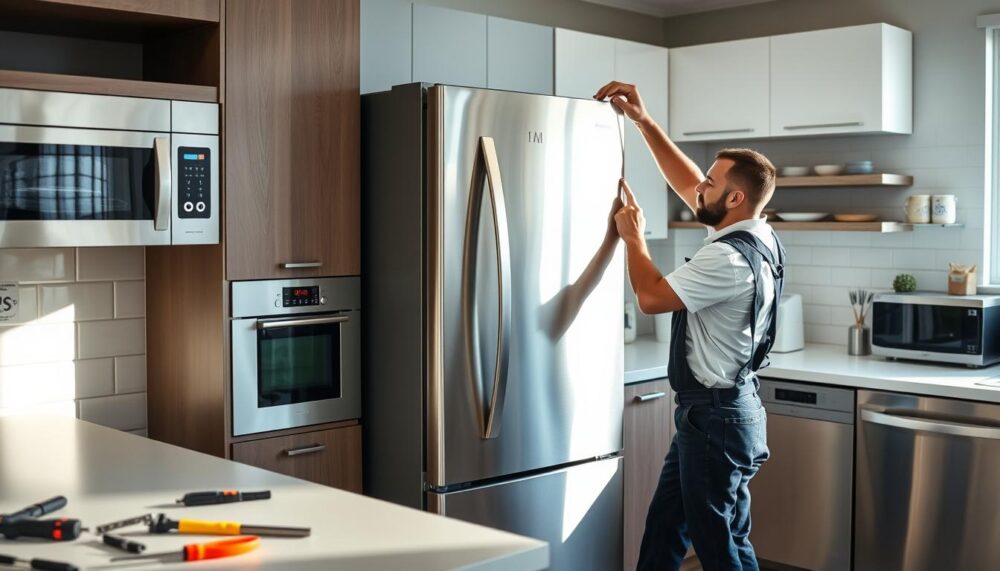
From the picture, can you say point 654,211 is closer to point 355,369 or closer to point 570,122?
point 570,122

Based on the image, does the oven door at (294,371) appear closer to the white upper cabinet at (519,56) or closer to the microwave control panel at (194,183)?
the microwave control panel at (194,183)

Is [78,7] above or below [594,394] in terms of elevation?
above

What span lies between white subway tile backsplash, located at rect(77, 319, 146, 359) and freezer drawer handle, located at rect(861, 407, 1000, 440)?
2442mm

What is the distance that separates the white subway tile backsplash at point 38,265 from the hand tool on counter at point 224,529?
157 cm

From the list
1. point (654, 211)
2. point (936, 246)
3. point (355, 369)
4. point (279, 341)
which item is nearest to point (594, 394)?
point (355, 369)

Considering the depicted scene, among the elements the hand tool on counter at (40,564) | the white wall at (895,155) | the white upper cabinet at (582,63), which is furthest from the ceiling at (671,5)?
the hand tool on counter at (40,564)

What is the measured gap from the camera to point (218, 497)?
1.92 meters

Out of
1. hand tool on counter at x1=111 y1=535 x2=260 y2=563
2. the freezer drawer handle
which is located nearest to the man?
the freezer drawer handle

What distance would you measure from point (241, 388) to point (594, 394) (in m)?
1.11

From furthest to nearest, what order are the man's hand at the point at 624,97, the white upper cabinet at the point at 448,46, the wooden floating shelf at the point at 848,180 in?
the wooden floating shelf at the point at 848,180 < the white upper cabinet at the point at 448,46 < the man's hand at the point at 624,97

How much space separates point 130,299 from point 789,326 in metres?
2.58

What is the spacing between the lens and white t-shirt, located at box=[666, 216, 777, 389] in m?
3.01

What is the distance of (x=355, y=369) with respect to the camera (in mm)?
3242

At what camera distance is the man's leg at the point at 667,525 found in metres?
3.26
